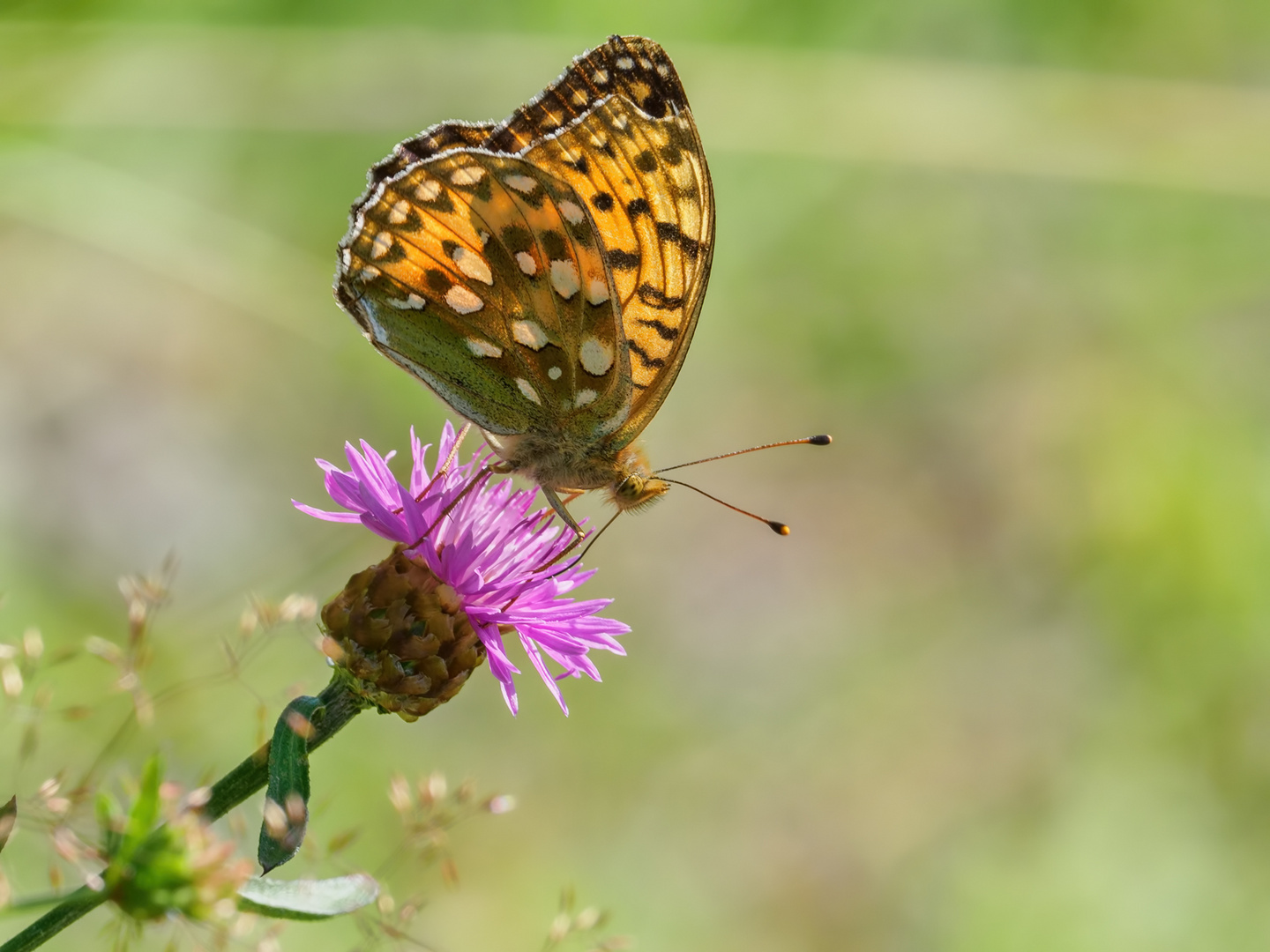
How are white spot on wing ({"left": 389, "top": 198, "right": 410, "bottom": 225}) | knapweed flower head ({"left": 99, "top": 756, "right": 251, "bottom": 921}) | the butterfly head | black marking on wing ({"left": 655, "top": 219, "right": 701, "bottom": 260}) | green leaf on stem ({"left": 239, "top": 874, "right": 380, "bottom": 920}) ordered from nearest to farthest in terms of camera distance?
knapweed flower head ({"left": 99, "top": 756, "right": 251, "bottom": 921})
green leaf on stem ({"left": 239, "top": 874, "right": 380, "bottom": 920})
white spot on wing ({"left": 389, "top": 198, "right": 410, "bottom": 225})
black marking on wing ({"left": 655, "top": 219, "right": 701, "bottom": 260})
the butterfly head

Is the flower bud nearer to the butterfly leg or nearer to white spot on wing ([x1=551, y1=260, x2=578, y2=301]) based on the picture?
the butterfly leg

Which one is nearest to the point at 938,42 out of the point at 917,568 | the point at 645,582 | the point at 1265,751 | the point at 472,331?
the point at 917,568

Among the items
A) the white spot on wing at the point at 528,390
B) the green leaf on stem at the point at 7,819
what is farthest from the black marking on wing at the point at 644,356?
the green leaf on stem at the point at 7,819

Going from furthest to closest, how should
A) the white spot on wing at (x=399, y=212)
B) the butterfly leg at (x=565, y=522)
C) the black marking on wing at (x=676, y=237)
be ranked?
the black marking on wing at (x=676, y=237), the white spot on wing at (x=399, y=212), the butterfly leg at (x=565, y=522)

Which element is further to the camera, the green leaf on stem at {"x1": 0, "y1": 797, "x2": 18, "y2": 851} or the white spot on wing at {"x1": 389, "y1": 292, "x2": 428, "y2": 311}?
the white spot on wing at {"x1": 389, "y1": 292, "x2": 428, "y2": 311}

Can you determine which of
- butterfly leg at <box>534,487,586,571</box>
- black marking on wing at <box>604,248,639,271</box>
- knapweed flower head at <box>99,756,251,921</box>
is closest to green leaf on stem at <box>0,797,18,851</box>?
knapweed flower head at <box>99,756,251,921</box>

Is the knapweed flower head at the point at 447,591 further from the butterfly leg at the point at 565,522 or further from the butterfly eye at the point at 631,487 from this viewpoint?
the butterfly eye at the point at 631,487

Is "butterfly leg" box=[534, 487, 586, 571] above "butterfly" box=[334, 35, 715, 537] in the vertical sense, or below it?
below

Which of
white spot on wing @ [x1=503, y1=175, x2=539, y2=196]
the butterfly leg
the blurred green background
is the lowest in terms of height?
the blurred green background
